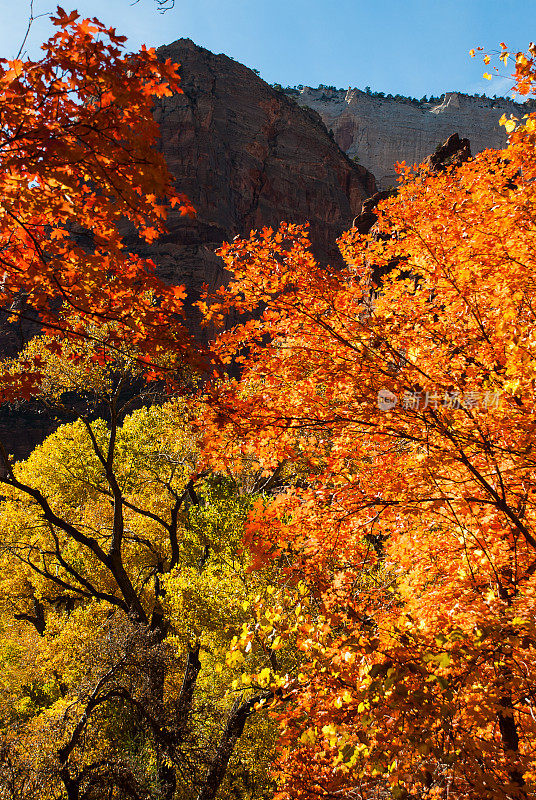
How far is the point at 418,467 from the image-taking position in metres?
4.19

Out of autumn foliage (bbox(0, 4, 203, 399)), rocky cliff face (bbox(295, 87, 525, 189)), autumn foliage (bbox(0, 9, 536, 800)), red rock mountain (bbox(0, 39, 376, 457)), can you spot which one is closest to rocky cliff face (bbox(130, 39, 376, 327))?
red rock mountain (bbox(0, 39, 376, 457))

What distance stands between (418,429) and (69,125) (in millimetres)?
3359

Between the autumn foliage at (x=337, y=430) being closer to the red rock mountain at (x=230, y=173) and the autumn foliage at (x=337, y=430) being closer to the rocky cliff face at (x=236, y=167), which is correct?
the red rock mountain at (x=230, y=173)

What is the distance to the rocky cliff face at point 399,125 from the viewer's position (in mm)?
95062

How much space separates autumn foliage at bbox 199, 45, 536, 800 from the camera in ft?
10.1

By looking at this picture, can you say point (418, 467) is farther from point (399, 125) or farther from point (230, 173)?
point (399, 125)

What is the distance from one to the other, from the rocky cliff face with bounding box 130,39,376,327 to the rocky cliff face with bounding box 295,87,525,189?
105 ft

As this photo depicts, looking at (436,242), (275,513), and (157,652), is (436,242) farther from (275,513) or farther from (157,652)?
(157,652)

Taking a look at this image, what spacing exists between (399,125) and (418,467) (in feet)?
382

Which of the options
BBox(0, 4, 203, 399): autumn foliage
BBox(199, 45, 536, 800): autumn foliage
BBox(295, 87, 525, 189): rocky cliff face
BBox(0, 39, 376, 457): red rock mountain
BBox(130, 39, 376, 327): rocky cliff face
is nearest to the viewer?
BBox(0, 4, 203, 399): autumn foliage

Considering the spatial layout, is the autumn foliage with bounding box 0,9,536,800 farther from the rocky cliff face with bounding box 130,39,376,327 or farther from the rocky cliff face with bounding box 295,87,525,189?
the rocky cliff face with bounding box 295,87,525,189

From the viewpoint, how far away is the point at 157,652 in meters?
6.81

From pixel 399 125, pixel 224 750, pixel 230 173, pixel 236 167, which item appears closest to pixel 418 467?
pixel 224 750

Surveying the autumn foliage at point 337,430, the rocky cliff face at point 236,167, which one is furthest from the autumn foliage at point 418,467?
the rocky cliff face at point 236,167
